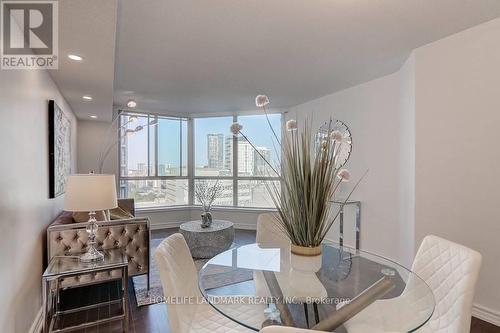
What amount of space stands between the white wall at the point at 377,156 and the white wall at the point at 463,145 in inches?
23.8

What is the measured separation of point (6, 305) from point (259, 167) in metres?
4.54

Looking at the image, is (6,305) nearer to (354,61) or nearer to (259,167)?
(354,61)

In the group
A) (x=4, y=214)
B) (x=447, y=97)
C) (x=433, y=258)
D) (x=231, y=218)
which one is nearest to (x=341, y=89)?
(x=447, y=97)

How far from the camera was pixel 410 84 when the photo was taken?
281 cm

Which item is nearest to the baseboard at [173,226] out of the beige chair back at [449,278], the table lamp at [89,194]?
the table lamp at [89,194]

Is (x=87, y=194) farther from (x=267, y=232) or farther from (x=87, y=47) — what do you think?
(x=267, y=232)

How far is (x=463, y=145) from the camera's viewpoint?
93.1 inches

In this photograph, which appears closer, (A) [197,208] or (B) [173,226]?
(B) [173,226]

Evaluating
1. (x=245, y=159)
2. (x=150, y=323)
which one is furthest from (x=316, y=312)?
(x=245, y=159)

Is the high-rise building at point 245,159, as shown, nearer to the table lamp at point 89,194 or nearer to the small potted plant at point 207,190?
the small potted plant at point 207,190

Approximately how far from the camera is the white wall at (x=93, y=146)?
5.06 meters

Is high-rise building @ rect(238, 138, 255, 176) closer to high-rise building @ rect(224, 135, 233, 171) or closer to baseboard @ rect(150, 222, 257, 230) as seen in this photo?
high-rise building @ rect(224, 135, 233, 171)

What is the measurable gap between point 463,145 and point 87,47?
321 cm

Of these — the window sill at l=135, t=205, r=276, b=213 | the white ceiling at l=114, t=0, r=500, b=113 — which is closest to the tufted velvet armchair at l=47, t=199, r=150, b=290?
the white ceiling at l=114, t=0, r=500, b=113
